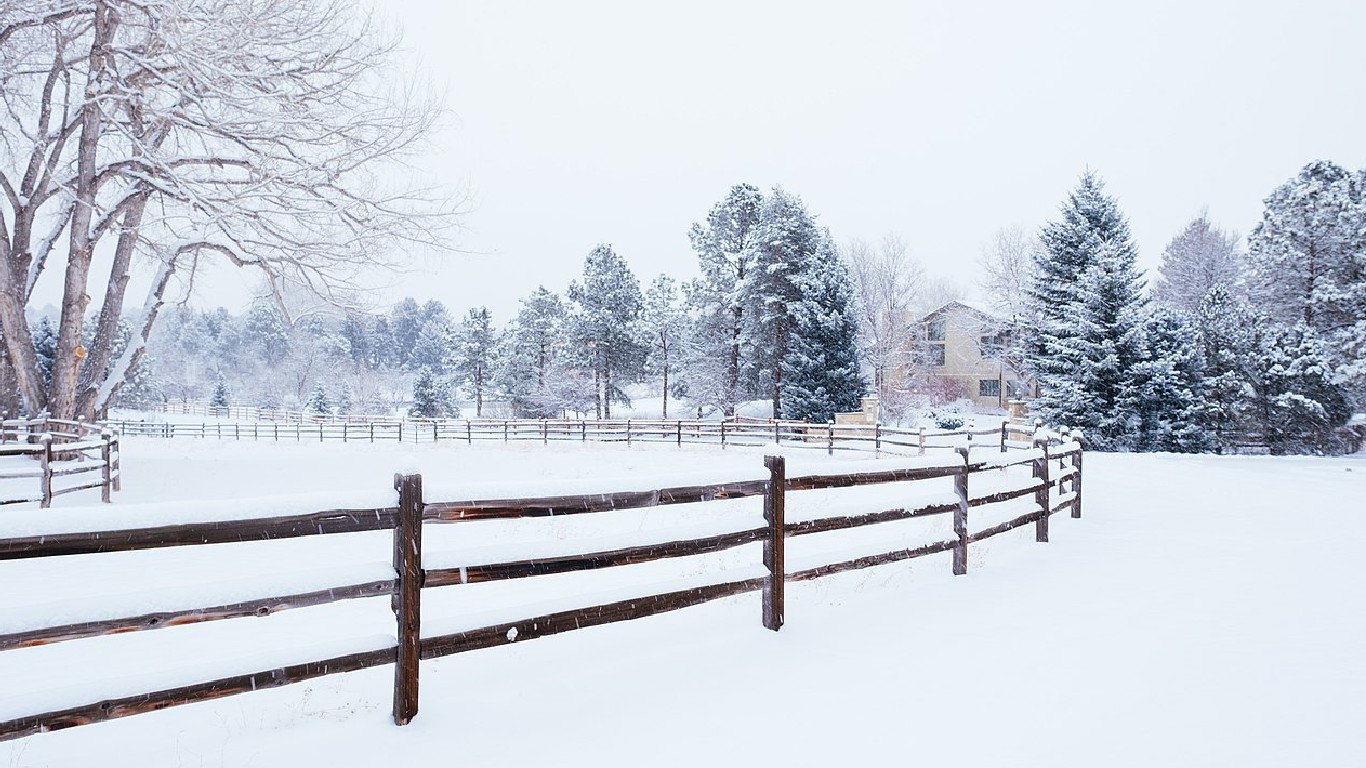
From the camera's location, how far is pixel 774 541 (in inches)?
227

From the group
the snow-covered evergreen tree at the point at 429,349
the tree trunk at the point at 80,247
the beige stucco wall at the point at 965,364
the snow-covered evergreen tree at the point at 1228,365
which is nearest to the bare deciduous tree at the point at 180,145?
the tree trunk at the point at 80,247

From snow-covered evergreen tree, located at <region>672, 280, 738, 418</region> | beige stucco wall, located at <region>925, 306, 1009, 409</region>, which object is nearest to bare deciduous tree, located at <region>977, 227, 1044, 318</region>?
beige stucco wall, located at <region>925, 306, 1009, 409</region>

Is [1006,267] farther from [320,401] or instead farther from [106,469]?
[320,401]

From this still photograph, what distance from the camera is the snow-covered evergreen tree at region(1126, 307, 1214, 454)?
29.4 m

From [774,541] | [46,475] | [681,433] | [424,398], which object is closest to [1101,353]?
[681,433]

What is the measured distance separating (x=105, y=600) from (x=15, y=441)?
772 inches

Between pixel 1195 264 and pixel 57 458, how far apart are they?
67.0 m

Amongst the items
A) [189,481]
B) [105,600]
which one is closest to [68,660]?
[105,600]

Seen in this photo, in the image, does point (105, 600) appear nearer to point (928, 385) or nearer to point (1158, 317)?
point (1158, 317)

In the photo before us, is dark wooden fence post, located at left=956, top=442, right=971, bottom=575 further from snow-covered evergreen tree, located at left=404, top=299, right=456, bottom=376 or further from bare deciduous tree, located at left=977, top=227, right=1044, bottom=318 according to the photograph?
snow-covered evergreen tree, located at left=404, top=299, right=456, bottom=376

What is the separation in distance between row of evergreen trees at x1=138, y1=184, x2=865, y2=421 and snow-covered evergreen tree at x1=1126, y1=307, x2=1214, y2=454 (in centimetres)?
1417

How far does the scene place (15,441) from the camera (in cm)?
1733

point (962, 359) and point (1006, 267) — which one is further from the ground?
point (1006, 267)

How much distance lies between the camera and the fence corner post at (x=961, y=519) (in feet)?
25.4
